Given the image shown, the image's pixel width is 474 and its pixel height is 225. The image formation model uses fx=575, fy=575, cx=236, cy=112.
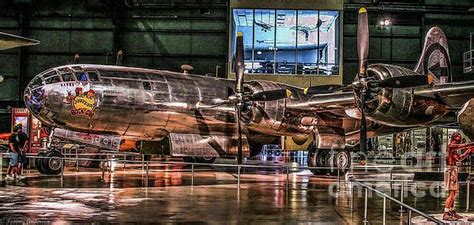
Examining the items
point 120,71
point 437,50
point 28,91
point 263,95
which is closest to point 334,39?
point 437,50

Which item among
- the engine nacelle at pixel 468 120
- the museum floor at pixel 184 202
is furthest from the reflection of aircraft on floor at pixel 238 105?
the engine nacelle at pixel 468 120

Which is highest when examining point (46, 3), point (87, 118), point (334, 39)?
point (46, 3)

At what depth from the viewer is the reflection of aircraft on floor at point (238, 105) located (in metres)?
19.9

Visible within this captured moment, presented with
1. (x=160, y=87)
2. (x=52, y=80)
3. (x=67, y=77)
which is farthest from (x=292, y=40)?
(x=52, y=80)

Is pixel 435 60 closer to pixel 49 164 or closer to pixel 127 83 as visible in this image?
pixel 127 83

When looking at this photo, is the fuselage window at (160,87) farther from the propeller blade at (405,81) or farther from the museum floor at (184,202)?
the propeller blade at (405,81)

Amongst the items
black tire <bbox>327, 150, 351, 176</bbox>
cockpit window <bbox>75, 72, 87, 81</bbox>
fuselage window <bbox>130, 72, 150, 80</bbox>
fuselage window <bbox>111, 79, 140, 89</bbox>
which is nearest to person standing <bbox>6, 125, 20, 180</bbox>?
cockpit window <bbox>75, 72, 87, 81</bbox>

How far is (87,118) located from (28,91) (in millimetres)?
2249

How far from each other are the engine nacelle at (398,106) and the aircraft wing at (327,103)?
1.33 m

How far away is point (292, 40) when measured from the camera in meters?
41.2

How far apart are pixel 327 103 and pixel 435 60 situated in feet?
17.3

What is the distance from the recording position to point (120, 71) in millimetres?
21406

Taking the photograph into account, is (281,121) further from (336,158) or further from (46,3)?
(46,3)

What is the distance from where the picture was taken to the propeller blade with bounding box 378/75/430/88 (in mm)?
18203
